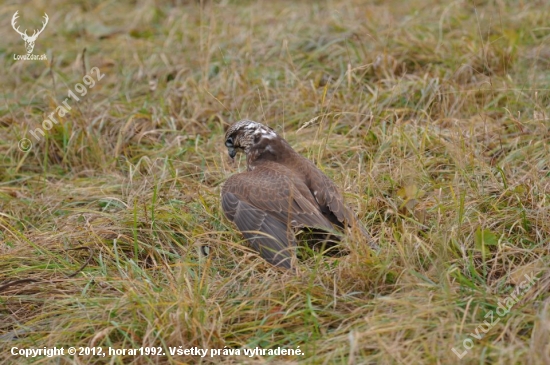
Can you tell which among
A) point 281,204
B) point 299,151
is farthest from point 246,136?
point 281,204

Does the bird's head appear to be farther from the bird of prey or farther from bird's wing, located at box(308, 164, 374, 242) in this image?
bird's wing, located at box(308, 164, 374, 242)

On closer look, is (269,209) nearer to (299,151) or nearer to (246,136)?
(246,136)

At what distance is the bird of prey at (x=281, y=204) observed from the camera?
185 inches

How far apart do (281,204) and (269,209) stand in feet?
0.26

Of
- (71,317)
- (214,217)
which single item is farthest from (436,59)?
(71,317)

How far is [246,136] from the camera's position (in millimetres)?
5719

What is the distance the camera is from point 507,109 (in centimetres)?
588

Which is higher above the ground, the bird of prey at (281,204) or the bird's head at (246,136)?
the bird's head at (246,136)

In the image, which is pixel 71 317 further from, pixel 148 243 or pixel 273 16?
pixel 273 16

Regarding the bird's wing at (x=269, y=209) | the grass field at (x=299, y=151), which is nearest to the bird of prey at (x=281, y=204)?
the bird's wing at (x=269, y=209)

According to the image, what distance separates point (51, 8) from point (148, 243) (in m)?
5.41

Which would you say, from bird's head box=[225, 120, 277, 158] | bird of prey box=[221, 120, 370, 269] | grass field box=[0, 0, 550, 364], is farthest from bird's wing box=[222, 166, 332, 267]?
bird's head box=[225, 120, 277, 158]

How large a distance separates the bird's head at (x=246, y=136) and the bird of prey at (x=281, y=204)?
17cm

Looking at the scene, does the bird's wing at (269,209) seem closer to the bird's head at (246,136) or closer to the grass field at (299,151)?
the grass field at (299,151)
